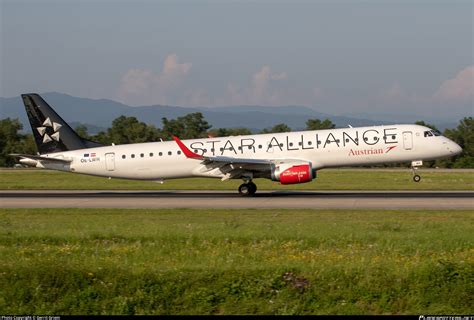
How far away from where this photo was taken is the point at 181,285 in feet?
45.9

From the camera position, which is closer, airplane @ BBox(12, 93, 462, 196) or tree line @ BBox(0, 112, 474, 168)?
airplane @ BBox(12, 93, 462, 196)

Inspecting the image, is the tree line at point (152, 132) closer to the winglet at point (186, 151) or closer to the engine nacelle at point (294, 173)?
the winglet at point (186, 151)

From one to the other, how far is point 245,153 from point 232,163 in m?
1.85

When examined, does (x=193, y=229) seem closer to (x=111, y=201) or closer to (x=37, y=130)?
(x=111, y=201)

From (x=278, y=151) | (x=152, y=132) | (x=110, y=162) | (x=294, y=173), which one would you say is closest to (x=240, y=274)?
(x=294, y=173)

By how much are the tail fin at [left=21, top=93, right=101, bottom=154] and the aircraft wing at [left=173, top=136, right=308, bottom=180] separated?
25.7 ft

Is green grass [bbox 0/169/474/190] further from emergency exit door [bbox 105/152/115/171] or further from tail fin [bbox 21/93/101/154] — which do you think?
tail fin [bbox 21/93/101/154]

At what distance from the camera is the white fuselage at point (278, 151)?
1480 inches

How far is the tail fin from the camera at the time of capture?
41500mm

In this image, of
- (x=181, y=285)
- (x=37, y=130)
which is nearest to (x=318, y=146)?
(x=37, y=130)

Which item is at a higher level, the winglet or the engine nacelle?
the winglet

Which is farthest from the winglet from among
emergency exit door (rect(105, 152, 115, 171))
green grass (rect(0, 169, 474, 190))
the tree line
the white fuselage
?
the tree line

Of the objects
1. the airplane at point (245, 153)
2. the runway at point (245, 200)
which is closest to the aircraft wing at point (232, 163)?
the airplane at point (245, 153)

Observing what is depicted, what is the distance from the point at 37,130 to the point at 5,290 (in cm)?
2888
